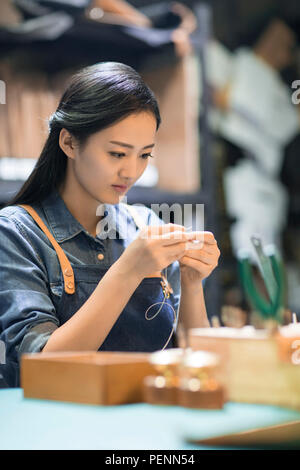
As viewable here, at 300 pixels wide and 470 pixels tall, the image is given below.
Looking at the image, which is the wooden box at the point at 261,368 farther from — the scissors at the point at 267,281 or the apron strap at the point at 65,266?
the apron strap at the point at 65,266

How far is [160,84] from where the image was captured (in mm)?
2941

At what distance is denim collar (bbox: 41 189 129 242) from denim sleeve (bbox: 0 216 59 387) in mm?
100

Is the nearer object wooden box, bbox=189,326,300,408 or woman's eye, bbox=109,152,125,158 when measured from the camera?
Result: wooden box, bbox=189,326,300,408

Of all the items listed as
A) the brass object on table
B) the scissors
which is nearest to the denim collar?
the scissors

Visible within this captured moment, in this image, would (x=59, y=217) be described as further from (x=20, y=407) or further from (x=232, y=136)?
(x=232, y=136)

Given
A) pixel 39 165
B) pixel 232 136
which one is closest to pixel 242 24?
pixel 232 136

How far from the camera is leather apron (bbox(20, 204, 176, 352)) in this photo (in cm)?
156

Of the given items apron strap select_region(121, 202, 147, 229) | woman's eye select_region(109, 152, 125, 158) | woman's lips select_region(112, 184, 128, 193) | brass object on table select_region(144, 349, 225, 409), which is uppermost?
woman's eye select_region(109, 152, 125, 158)

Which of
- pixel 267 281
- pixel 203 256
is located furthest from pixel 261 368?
pixel 203 256

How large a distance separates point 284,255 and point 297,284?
0.67ft

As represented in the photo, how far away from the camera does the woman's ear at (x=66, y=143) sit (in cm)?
161

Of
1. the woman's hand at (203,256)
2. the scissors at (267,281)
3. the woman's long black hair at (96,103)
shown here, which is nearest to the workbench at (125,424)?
the scissors at (267,281)

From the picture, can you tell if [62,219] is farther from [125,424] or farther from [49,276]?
[125,424]

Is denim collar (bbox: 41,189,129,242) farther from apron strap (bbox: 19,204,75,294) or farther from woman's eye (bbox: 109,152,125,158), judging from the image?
woman's eye (bbox: 109,152,125,158)
